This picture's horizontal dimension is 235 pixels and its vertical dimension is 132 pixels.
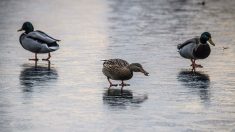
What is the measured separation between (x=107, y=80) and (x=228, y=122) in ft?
15.1

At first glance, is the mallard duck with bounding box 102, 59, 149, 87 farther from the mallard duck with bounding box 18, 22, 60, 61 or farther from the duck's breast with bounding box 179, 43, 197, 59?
the mallard duck with bounding box 18, 22, 60, 61

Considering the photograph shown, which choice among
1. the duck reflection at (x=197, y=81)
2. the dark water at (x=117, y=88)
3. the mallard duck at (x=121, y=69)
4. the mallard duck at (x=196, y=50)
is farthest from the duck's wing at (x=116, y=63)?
the mallard duck at (x=196, y=50)

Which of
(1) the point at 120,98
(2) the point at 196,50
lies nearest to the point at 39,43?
(2) the point at 196,50

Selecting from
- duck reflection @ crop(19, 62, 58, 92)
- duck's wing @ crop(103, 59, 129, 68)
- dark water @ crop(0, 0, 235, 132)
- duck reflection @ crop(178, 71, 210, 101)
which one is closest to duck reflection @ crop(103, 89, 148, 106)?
dark water @ crop(0, 0, 235, 132)

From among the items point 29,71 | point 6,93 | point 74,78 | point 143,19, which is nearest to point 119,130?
point 6,93

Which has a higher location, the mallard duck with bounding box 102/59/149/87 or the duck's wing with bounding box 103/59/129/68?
the duck's wing with bounding box 103/59/129/68

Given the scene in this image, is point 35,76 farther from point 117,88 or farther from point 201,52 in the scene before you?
point 201,52

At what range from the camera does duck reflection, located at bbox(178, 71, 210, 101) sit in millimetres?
14930

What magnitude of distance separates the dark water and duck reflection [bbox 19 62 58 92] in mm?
20

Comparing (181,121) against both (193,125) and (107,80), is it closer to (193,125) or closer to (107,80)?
(193,125)

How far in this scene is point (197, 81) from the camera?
53.8ft

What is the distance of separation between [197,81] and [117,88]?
183 centimetres

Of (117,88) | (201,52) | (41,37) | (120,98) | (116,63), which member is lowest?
(120,98)

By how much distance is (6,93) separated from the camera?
14914mm
